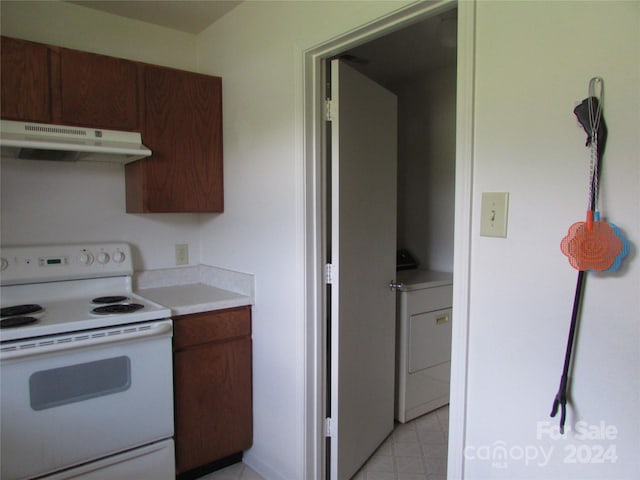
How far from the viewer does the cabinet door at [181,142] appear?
2.14 metres

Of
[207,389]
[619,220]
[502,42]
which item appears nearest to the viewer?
[619,220]

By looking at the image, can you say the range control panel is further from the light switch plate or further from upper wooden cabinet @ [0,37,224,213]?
the light switch plate

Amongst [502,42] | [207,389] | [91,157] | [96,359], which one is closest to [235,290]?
[207,389]

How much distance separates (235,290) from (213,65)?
127cm

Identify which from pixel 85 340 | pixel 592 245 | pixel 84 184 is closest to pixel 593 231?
pixel 592 245

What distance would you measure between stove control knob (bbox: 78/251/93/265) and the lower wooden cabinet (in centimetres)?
62

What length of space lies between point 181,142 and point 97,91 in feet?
1.42

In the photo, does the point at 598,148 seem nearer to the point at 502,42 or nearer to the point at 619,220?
the point at 619,220

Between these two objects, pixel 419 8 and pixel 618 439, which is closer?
pixel 618 439

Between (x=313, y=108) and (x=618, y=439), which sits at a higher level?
(x=313, y=108)

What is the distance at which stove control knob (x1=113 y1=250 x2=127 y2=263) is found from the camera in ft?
7.49

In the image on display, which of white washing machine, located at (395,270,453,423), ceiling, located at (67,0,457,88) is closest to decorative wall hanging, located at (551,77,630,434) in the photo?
ceiling, located at (67,0,457,88)

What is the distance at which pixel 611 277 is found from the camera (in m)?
0.99

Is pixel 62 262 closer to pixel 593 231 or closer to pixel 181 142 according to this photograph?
pixel 181 142
